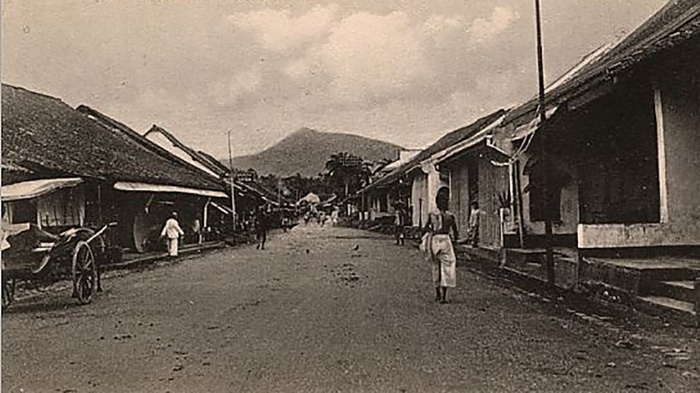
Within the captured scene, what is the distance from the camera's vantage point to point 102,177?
5.95 meters

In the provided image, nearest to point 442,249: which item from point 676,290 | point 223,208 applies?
point 676,290

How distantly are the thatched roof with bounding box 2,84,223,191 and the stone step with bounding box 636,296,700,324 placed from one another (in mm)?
2985

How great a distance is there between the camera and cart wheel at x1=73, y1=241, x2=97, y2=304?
556cm

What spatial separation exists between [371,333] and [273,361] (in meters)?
0.82

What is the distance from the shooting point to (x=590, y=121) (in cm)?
761

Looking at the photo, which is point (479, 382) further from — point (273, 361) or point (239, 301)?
point (239, 301)

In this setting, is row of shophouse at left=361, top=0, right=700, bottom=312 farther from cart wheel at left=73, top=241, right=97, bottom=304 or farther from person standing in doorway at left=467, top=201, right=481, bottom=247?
cart wheel at left=73, top=241, right=97, bottom=304

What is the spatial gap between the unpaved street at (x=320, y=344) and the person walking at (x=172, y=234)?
811 millimetres

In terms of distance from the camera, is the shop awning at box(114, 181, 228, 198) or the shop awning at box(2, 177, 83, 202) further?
the shop awning at box(114, 181, 228, 198)

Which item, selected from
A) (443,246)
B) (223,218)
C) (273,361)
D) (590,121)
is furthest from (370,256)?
(273,361)

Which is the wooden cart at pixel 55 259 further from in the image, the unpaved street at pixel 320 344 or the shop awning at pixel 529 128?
the shop awning at pixel 529 128

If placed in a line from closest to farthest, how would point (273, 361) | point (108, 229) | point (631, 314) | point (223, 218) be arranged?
point (273, 361), point (631, 314), point (108, 229), point (223, 218)

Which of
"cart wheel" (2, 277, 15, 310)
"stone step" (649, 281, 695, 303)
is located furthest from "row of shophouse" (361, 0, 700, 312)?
"cart wheel" (2, 277, 15, 310)

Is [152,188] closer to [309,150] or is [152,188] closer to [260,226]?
[309,150]
